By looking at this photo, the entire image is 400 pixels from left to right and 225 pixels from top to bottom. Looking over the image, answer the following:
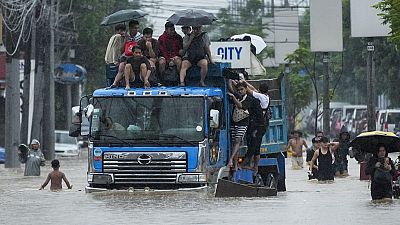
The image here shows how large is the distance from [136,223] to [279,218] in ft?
6.83

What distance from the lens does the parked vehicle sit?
6206 centimetres

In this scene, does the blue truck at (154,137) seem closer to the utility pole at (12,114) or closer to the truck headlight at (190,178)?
the truck headlight at (190,178)

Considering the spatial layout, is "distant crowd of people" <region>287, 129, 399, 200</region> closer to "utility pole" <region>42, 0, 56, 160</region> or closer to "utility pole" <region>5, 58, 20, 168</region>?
"utility pole" <region>5, 58, 20, 168</region>

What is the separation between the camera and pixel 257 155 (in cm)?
2453

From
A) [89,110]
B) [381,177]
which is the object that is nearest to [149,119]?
[89,110]

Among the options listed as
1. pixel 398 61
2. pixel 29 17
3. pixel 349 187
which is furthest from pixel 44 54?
pixel 349 187

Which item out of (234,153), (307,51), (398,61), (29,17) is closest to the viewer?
(234,153)

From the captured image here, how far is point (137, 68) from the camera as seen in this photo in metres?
23.3

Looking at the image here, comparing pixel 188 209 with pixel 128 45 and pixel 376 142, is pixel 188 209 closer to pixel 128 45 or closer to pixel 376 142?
pixel 376 142

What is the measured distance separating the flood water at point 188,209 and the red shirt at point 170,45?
2.99 meters

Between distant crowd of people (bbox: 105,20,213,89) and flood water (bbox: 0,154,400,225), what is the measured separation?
7.62 feet

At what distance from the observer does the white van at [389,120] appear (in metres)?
61.8

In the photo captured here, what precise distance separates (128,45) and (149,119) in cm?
231

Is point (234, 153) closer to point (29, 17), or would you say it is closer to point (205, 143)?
point (205, 143)
